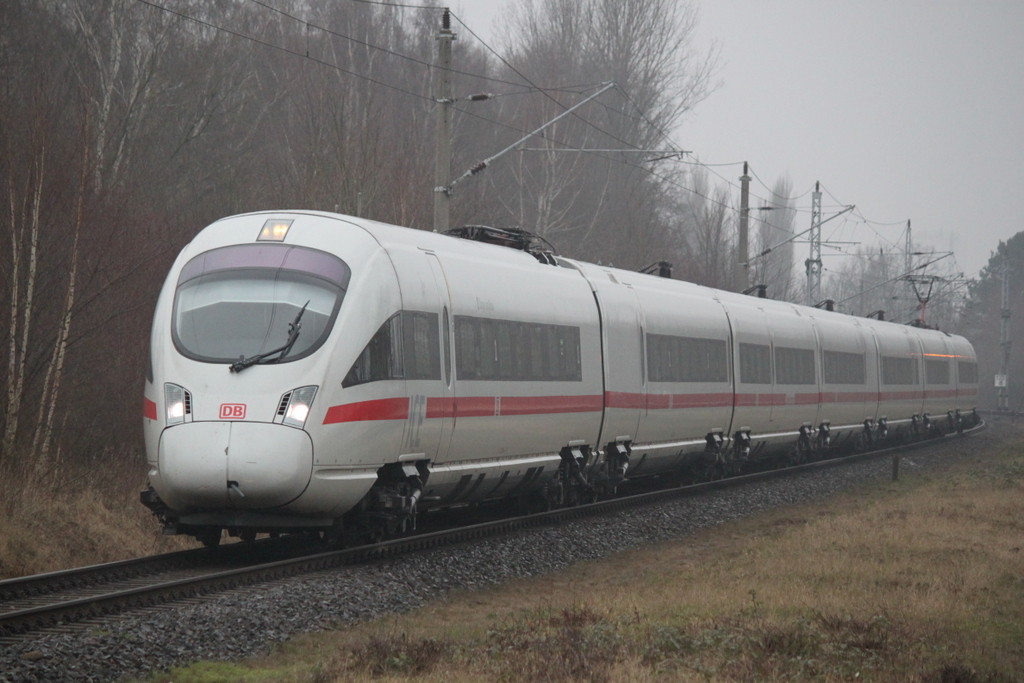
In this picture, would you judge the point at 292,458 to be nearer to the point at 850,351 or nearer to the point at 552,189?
the point at 850,351

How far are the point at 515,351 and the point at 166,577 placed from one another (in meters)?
5.42

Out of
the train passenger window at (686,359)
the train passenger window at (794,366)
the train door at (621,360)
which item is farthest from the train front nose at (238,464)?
the train passenger window at (794,366)

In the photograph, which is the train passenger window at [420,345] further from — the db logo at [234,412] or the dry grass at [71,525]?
the dry grass at [71,525]

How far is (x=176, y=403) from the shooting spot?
1112 cm

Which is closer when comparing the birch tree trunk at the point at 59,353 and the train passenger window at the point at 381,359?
the train passenger window at the point at 381,359

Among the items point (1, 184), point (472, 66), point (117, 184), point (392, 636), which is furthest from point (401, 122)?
point (392, 636)

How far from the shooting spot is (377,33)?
53344 millimetres

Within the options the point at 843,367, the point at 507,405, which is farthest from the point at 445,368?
the point at 843,367

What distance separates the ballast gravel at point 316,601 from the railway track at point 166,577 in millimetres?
258

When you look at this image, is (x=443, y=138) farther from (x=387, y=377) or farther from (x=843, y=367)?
(x=843, y=367)

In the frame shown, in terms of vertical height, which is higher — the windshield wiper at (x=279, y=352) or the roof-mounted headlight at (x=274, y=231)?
the roof-mounted headlight at (x=274, y=231)

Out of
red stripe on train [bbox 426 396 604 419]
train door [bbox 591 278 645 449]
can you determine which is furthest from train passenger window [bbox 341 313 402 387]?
train door [bbox 591 278 645 449]

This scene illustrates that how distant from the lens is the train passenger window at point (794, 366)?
25.8 metres

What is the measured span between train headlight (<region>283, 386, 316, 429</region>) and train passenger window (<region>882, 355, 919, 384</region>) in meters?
26.8
